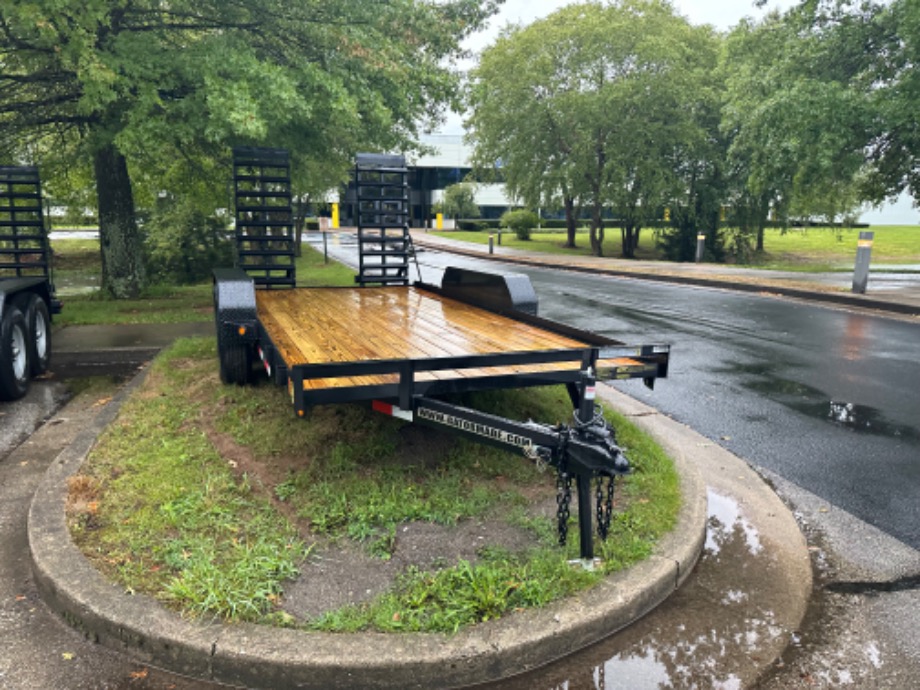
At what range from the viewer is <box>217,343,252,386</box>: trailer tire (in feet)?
19.9

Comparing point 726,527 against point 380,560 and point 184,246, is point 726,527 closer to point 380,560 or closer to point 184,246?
point 380,560

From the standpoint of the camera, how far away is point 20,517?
4164 mm

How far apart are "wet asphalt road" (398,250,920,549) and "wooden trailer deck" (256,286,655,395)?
2.07 meters

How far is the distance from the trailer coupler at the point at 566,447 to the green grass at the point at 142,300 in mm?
8666

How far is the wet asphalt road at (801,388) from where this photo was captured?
5.04 m

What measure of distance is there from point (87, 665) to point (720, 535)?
3.41m

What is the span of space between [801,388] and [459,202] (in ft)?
173

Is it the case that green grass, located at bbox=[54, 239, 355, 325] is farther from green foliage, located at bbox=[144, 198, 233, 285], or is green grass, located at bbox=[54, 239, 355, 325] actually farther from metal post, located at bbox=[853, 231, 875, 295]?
metal post, located at bbox=[853, 231, 875, 295]

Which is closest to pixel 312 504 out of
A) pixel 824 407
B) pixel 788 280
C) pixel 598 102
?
pixel 824 407

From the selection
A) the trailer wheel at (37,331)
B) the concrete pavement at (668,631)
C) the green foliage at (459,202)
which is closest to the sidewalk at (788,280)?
the concrete pavement at (668,631)

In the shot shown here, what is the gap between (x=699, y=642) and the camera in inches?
122

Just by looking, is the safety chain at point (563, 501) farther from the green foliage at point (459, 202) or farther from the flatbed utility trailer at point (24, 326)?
the green foliage at point (459, 202)

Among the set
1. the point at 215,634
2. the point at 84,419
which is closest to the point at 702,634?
the point at 215,634

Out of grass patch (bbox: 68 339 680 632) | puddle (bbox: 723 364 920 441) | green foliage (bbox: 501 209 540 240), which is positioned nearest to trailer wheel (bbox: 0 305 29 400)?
grass patch (bbox: 68 339 680 632)
